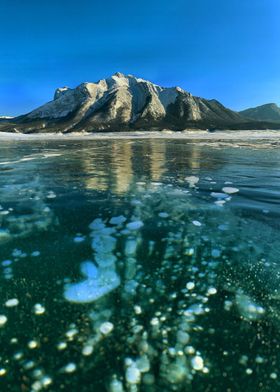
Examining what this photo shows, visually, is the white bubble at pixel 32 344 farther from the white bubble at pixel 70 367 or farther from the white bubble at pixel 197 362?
the white bubble at pixel 197 362

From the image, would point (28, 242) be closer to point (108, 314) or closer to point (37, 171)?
point (108, 314)

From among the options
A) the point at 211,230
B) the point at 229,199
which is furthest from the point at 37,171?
the point at 211,230

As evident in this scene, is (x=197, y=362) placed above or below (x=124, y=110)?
below

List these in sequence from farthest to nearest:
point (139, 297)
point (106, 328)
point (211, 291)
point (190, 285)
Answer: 1. point (190, 285)
2. point (211, 291)
3. point (139, 297)
4. point (106, 328)

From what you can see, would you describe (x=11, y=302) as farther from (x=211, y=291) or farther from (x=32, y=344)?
(x=211, y=291)

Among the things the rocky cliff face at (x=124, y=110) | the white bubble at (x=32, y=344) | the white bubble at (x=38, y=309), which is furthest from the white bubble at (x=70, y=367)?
the rocky cliff face at (x=124, y=110)

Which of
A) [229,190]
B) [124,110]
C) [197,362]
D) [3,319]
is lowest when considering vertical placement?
[229,190]

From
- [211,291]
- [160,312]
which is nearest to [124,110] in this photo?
[211,291]
